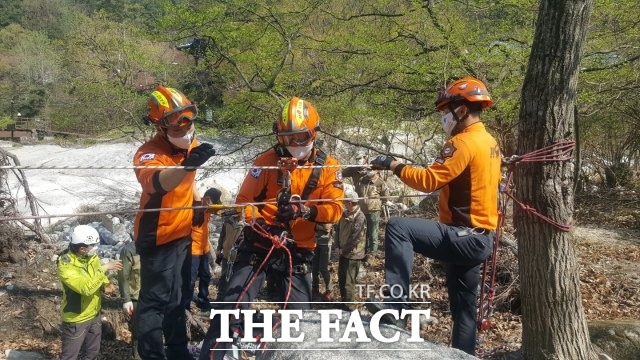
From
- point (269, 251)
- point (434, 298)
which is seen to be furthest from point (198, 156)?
point (434, 298)

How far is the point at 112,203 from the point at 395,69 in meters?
9.02

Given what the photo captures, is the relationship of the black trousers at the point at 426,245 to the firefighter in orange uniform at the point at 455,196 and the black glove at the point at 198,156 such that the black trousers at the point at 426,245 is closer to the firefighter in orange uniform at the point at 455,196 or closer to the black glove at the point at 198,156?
the firefighter in orange uniform at the point at 455,196

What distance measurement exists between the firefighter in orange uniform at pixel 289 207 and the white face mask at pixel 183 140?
521mm

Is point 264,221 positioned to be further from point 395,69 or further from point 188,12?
point 188,12

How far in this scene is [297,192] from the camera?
393 cm

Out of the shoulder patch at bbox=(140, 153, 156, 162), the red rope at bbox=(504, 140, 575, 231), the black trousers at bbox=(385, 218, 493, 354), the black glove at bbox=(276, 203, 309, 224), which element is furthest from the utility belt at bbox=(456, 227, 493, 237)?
the shoulder patch at bbox=(140, 153, 156, 162)

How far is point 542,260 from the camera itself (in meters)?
3.92

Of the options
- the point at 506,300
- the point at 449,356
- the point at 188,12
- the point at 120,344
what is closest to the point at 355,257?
the point at 506,300

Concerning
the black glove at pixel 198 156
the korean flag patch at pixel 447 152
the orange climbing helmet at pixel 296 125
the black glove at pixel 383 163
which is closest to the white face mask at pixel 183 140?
the black glove at pixel 198 156

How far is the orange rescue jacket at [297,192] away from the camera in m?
3.91

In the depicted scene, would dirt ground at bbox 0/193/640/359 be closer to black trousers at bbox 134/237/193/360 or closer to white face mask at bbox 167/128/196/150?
black trousers at bbox 134/237/193/360

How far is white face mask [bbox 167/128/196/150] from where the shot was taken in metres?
3.99

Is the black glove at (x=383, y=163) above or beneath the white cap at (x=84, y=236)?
above

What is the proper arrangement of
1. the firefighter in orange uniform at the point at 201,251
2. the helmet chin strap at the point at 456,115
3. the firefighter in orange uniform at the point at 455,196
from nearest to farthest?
the firefighter in orange uniform at the point at 455,196 → the helmet chin strap at the point at 456,115 → the firefighter in orange uniform at the point at 201,251
